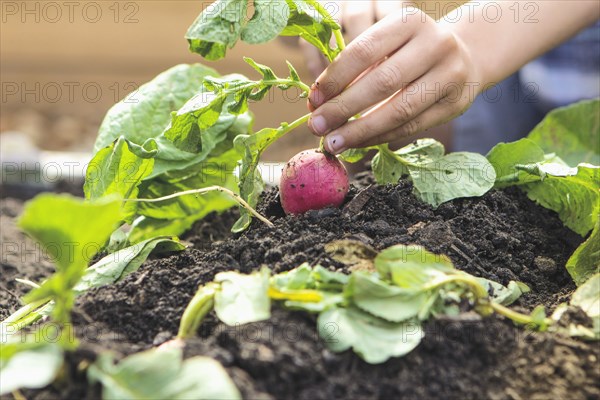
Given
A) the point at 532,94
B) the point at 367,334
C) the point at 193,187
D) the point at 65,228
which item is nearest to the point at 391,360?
the point at 367,334

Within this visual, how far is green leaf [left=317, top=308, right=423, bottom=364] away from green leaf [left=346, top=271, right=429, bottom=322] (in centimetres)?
2

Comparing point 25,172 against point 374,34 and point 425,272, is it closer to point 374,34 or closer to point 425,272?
point 374,34

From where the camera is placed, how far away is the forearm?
148 cm

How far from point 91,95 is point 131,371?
15.5 feet

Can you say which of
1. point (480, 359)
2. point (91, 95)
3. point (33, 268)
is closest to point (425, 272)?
point (480, 359)

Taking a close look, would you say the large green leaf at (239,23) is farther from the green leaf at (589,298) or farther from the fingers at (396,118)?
the green leaf at (589,298)

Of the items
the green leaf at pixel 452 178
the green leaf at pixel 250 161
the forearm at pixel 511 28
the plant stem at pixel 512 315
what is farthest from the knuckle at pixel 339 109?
the plant stem at pixel 512 315

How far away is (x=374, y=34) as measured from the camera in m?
1.25

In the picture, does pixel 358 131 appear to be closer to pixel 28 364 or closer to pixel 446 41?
pixel 446 41

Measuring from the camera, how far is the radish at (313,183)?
128 cm

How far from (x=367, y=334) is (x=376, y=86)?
52cm

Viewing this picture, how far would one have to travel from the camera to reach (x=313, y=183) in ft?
4.19

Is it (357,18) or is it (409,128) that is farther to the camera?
(357,18)

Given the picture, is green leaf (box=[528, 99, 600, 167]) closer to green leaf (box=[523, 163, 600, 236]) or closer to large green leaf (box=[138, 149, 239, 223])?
green leaf (box=[523, 163, 600, 236])
